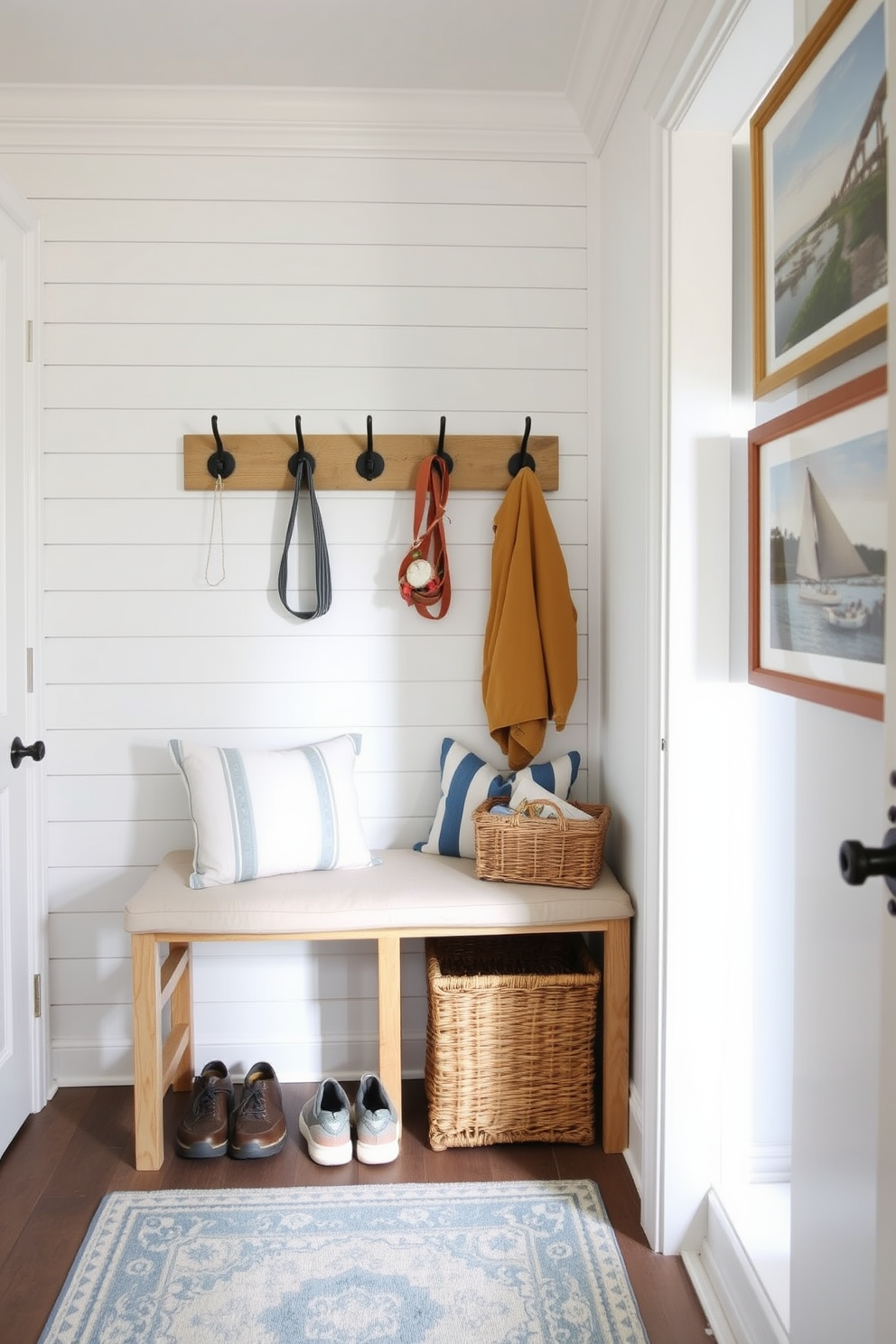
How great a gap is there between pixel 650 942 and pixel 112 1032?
1500 millimetres

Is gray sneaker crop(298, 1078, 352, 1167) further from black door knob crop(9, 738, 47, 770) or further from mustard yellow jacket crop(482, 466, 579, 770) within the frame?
black door knob crop(9, 738, 47, 770)

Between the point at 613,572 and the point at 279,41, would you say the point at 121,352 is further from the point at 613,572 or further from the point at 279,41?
the point at 613,572

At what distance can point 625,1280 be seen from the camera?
1825 millimetres

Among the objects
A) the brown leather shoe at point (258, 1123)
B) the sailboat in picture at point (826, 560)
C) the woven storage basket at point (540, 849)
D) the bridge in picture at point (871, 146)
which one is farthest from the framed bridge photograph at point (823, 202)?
the brown leather shoe at point (258, 1123)

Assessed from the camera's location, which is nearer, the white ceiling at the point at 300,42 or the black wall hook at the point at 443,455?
the white ceiling at the point at 300,42

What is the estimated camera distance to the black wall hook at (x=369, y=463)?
2.52m

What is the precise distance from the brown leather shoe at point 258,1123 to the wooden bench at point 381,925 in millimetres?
173

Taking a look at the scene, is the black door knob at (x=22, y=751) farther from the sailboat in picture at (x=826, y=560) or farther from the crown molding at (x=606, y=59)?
the crown molding at (x=606, y=59)

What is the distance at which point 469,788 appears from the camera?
8.18 ft

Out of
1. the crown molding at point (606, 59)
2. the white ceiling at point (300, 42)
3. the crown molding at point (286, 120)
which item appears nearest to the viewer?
the crown molding at point (606, 59)

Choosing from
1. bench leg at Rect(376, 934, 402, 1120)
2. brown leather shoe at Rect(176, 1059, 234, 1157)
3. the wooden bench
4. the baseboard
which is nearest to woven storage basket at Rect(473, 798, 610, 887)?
the wooden bench

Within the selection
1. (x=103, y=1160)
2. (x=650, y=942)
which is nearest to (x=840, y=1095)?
(x=650, y=942)

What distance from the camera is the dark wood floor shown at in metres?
1.78

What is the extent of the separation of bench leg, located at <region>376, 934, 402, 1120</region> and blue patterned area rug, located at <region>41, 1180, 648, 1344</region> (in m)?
0.22
